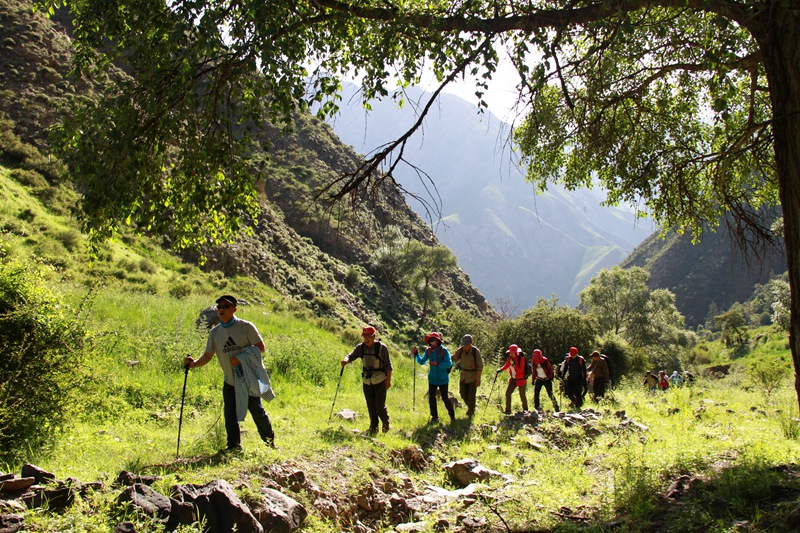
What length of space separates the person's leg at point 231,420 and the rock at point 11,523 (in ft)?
10.2

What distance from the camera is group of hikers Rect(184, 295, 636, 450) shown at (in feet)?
21.8

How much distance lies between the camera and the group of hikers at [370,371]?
21.8 ft

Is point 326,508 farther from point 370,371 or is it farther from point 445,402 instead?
point 445,402

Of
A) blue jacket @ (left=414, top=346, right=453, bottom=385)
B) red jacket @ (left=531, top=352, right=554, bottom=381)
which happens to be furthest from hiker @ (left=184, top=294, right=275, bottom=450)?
red jacket @ (left=531, top=352, right=554, bottom=381)

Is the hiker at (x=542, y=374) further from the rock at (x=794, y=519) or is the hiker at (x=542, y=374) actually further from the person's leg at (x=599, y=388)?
the rock at (x=794, y=519)

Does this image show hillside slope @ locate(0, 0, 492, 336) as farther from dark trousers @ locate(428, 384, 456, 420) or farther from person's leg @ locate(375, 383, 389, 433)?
person's leg @ locate(375, 383, 389, 433)

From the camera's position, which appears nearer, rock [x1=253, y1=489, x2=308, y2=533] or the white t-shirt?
rock [x1=253, y1=489, x2=308, y2=533]

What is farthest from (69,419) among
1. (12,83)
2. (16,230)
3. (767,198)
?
(12,83)

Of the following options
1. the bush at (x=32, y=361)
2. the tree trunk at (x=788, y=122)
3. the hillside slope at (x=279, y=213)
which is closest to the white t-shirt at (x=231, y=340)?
the bush at (x=32, y=361)

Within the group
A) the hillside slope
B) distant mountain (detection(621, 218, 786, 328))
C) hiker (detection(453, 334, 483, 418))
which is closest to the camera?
hiker (detection(453, 334, 483, 418))

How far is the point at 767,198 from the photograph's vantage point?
374 inches

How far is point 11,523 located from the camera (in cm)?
338

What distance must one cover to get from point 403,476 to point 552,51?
5075 mm

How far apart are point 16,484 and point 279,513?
1940mm
